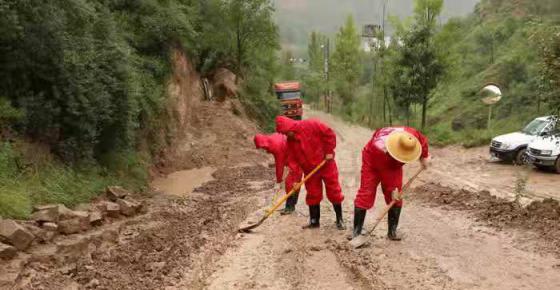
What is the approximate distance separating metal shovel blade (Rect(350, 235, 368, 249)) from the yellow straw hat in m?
1.17

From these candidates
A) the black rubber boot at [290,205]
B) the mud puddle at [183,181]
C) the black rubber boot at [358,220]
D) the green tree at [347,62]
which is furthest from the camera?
the green tree at [347,62]

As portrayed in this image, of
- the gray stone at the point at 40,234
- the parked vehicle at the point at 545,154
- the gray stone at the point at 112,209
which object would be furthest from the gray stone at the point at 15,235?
the parked vehicle at the point at 545,154

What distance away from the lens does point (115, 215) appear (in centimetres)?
858

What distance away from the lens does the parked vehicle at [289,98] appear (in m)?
33.3

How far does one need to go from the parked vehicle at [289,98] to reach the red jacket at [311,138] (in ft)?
82.5

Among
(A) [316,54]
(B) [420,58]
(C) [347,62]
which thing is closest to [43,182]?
(B) [420,58]

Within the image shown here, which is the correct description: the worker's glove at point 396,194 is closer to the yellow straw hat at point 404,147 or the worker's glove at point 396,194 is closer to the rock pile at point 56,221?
the yellow straw hat at point 404,147

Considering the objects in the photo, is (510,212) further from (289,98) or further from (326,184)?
(289,98)

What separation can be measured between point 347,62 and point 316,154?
43.2 m

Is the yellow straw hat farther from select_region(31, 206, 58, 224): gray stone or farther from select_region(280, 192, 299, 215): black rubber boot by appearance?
select_region(31, 206, 58, 224): gray stone

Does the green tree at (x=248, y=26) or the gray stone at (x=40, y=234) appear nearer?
the gray stone at (x=40, y=234)

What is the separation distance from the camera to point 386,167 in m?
7.05

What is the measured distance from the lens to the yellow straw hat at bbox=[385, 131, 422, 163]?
670 cm

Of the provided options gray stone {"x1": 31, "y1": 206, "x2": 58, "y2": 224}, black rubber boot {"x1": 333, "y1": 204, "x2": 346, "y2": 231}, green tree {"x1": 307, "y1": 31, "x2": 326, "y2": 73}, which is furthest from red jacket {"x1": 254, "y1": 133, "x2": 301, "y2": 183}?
green tree {"x1": 307, "y1": 31, "x2": 326, "y2": 73}
